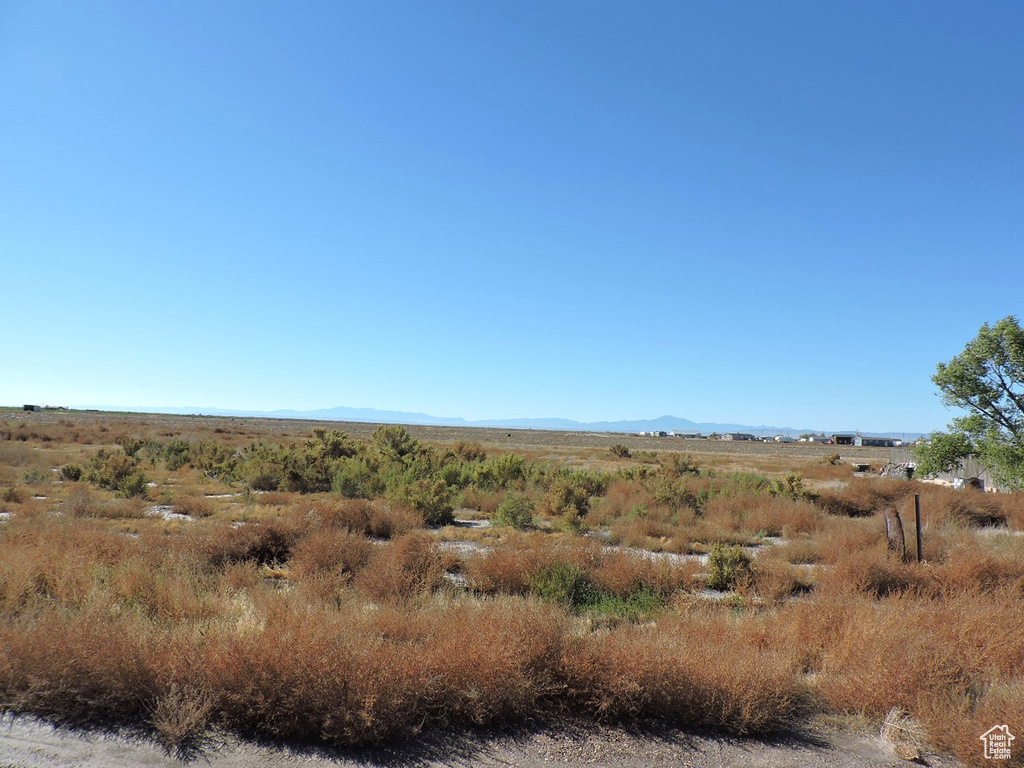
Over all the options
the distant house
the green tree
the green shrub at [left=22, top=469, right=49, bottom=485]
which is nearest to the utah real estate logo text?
the green tree

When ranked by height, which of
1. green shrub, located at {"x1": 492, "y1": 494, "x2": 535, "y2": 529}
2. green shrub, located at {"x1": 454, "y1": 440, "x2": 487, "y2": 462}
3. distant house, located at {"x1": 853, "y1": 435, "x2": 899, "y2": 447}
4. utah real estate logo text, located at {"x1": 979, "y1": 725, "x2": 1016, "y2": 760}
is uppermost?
green shrub, located at {"x1": 454, "y1": 440, "x2": 487, "y2": 462}

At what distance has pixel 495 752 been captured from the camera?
4.49m

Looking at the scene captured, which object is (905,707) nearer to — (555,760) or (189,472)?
(555,760)

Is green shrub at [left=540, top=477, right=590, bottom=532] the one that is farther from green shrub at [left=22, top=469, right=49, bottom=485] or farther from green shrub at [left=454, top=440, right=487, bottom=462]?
green shrub at [left=22, top=469, right=49, bottom=485]

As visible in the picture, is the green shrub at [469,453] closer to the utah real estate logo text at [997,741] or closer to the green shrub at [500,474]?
the green shrub at [500,474]

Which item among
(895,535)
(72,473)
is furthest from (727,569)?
(72,473)

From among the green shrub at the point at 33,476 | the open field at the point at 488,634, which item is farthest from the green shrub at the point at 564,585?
the green shrub at the point at 33,476

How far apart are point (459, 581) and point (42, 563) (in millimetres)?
5777

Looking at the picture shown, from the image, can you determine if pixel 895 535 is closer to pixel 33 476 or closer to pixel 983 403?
pixel 983 403

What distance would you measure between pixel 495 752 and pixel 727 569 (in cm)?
682

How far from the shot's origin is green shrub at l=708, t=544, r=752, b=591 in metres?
9.98

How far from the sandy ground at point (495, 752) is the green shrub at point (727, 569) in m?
5.04

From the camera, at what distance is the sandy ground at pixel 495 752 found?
164 inches

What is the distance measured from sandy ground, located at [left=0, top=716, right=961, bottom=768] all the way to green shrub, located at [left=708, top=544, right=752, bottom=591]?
16.5 ft
